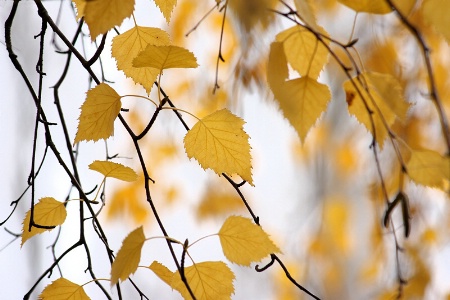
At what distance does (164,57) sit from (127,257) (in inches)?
4.5

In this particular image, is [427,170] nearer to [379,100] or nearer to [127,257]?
[379,100]

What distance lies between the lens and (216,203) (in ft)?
6.11

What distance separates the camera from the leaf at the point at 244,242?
0.31 m

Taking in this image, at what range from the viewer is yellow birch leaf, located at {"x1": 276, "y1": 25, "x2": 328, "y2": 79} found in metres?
0.40

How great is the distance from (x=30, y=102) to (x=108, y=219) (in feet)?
1.59

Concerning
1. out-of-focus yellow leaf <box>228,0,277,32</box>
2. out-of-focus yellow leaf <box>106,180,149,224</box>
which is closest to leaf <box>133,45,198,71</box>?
out-of-focus yellow leaf <box>228,0,277,32</box>

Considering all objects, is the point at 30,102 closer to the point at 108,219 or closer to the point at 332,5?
the point at 108,219

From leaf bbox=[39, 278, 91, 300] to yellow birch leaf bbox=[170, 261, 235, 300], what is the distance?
0.07 m

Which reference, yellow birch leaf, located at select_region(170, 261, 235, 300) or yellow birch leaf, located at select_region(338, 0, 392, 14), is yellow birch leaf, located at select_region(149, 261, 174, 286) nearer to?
yellow birch leaf, located at select_region(170, 261, 235, 300)

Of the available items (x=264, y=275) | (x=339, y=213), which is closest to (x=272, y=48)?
(x=339, y=213)

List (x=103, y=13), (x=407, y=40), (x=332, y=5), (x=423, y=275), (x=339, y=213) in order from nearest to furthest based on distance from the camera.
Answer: (x=103, y=13)
(x=407, y=40)
(x=423, y=275)
(x=332, y=5)
(x=339, y=213)

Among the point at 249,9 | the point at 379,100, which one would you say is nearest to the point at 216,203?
the point at 249,9

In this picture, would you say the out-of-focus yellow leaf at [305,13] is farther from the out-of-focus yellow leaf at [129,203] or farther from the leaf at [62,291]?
the out-of-focus yellow leaf at [129,203]

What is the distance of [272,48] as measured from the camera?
0.37 m
